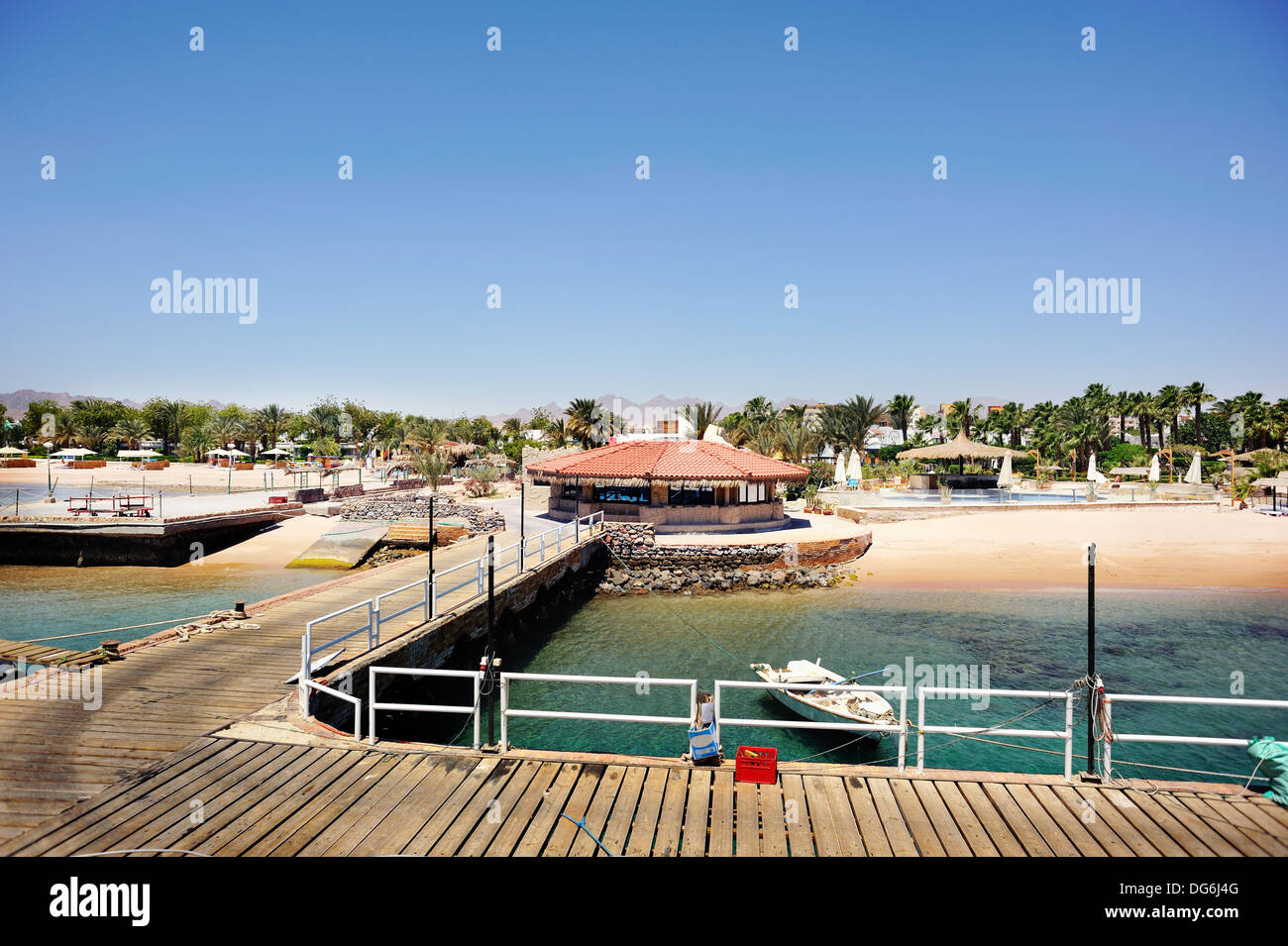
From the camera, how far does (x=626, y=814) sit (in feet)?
22.8

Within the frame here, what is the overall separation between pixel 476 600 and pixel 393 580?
4.09 metres

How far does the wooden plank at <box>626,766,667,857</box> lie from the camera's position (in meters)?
6.36

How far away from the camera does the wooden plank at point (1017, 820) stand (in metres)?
6.26

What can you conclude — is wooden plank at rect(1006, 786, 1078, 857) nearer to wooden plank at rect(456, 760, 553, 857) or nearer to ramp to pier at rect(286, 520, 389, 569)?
wooden plank at rect(456, 760, 553, 857)

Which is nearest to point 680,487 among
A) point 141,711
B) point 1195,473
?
point 141,711

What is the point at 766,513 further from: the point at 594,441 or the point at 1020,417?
the point at 1020,417

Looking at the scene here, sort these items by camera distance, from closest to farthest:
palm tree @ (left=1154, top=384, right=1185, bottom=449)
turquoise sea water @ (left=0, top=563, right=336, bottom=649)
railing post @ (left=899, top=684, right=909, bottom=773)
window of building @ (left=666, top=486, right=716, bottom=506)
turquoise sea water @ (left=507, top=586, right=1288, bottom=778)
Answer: railing post @ (left=899, top=684, right=909, bottom=773) < turquoise sea water @ (left=507, top=586, right=1288, bottom=778) < turquoise sea water @ (left=0, top=563, right=336, bottom=649) < window of building @ (left=666, top=486, right=716, bottom=506) < palm tree @ (left=1154, top=384, right=1185, bottom=449)

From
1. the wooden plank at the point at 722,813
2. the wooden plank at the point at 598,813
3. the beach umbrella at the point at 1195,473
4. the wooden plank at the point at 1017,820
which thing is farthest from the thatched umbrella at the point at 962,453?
the wooden plank at the point at 598,813

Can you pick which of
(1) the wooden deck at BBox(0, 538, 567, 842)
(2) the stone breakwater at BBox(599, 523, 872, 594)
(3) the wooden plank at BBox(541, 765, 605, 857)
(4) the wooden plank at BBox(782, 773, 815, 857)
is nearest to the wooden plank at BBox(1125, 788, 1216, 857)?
(4) the wooden plank at BBox(782, 773, 815, 857)

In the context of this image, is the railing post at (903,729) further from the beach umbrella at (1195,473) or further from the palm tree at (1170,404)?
the palm tree at (1170,404)

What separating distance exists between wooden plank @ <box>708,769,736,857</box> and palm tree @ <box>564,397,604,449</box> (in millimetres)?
62791
